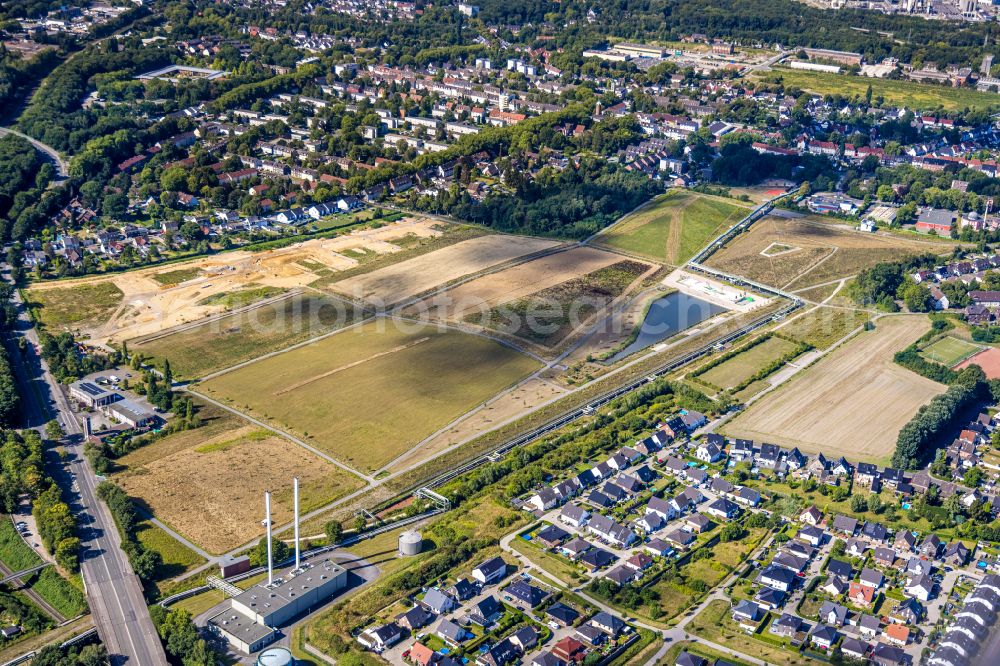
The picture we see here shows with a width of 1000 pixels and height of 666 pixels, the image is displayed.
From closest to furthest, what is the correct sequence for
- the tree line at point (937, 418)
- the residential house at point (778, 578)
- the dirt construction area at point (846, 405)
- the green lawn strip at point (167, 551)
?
the residential house at point (778, 578), the green lawn strip at point (167, 551), the tree line at point (937, 418), the dirt construction area at point (846, 405)

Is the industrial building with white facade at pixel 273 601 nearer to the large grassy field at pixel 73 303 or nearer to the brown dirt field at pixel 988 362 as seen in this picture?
the large grassy field at pixel 73 303

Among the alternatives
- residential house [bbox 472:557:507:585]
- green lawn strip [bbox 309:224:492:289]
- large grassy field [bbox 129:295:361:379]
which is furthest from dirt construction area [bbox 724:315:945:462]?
green lawn strip [bbox 309:224:492:289]

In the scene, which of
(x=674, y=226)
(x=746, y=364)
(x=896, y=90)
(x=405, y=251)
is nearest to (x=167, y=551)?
(x=746, y=364)

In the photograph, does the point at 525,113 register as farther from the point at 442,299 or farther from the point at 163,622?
the point at 163,622

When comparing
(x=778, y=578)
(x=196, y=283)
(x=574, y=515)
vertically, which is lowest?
(x=778, y=578)

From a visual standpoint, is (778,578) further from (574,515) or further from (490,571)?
(490,571)

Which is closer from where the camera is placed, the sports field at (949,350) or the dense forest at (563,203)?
the sports field at (949,350)

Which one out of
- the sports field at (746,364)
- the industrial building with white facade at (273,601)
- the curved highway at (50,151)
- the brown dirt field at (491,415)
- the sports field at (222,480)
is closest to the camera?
the industrial building with white facade at (273,601)

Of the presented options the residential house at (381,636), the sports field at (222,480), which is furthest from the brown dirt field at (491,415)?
the residential house at (381,636)
